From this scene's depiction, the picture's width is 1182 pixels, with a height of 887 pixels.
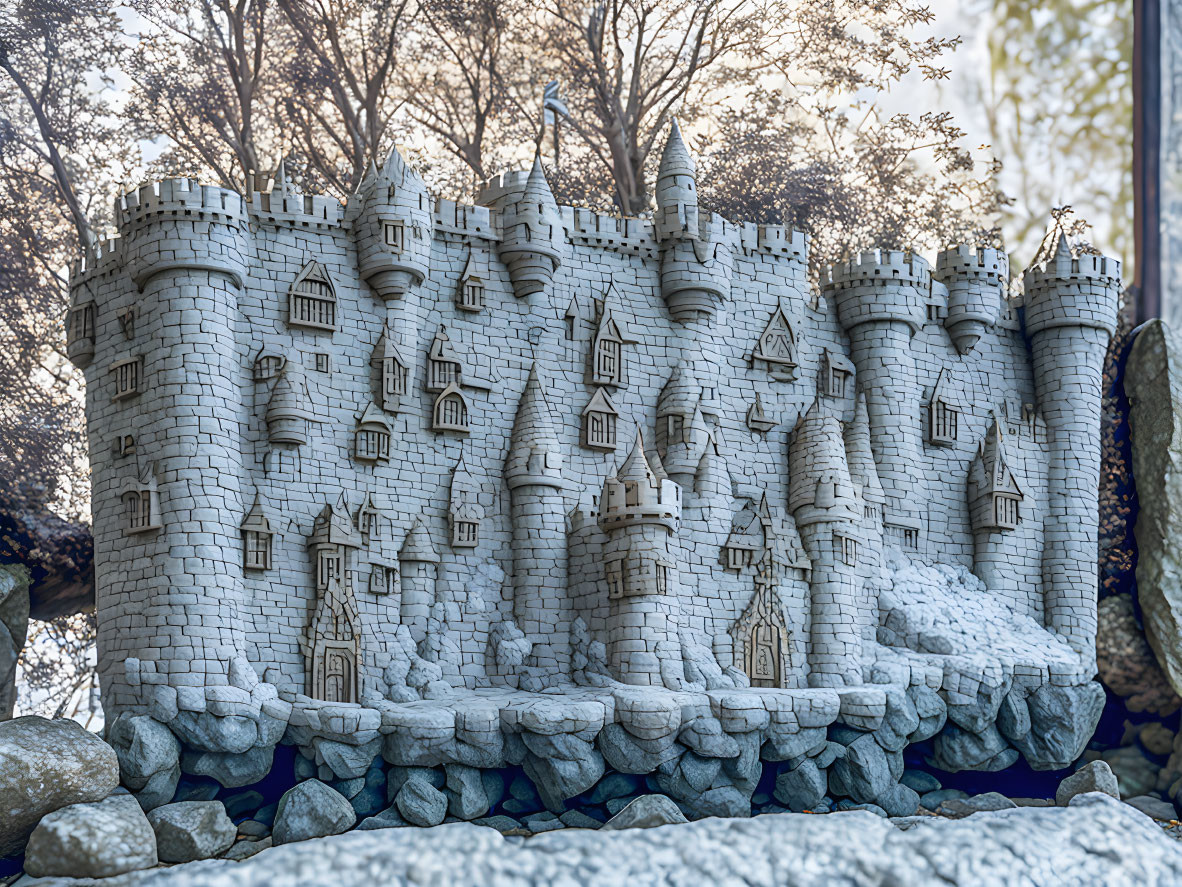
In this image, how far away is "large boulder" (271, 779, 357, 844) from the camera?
2097 cm

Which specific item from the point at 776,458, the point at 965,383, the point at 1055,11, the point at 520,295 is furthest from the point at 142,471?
the point at 1055,11

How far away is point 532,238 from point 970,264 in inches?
381

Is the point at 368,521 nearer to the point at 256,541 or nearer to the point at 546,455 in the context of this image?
the point at 256,541

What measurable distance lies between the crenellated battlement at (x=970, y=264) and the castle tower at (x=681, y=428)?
6590 millimetres

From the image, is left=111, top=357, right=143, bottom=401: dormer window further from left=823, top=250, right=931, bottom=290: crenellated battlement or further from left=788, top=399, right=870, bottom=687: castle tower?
left=823, top=250, right=931, bottom=290: crenellated battlement

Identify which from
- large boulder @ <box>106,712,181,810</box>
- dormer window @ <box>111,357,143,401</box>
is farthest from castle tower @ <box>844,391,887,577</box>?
dormer window @ <box>111,357,143,401</box>

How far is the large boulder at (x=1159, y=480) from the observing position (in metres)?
29.4

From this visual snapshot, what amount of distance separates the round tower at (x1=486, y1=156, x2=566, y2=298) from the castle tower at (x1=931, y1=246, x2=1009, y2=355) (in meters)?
8.67

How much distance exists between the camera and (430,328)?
998 inches

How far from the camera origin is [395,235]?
2447 cm

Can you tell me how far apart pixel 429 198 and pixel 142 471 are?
7025 millimetres

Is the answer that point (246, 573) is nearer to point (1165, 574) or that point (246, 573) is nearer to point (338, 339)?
point (338, 339)

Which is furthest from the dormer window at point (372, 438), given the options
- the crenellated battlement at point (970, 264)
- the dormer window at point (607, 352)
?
the crenellated battlement at point (970, 264)

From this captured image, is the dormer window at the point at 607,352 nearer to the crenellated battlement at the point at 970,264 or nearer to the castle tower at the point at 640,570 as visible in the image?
the castle tower at the point at 640,570
